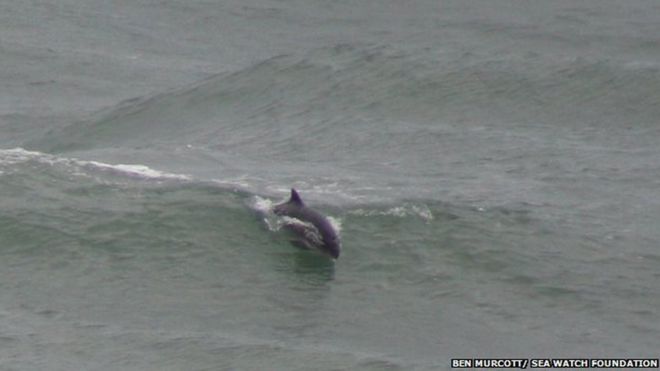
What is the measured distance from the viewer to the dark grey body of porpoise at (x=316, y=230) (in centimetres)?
1738

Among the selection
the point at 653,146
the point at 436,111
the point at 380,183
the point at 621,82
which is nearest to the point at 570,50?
the point at 621,82

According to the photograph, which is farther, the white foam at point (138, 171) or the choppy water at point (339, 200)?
the white foam at point (138, 171)

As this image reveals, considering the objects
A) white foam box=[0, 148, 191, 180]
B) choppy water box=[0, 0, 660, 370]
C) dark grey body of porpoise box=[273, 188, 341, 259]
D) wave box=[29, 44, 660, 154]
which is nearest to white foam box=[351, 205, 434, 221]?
choppy water box=[0, 0, 660, 370]

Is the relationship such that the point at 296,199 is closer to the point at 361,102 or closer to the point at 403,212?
the point at 403,212

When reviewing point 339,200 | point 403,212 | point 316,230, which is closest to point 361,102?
point 339,200

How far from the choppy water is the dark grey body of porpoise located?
0.22m

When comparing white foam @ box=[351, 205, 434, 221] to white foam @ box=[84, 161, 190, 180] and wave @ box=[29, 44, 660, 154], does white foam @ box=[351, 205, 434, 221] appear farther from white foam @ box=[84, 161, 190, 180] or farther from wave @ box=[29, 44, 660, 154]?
wave @ box=[29, 44, 660, 154]

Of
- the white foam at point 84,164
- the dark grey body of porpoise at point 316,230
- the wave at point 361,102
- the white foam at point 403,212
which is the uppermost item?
the dark grey body of porpoise at point 316,230

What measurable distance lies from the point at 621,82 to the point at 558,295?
465 inches

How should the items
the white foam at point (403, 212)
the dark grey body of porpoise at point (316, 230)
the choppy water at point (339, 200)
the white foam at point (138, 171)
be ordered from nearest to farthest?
1. the choppy water at point (339, 200)
2. the dark grey body of porpoise at point (316, 230)
3. the white foam at point (403, 212)
4. the white foam at point (138, 171)

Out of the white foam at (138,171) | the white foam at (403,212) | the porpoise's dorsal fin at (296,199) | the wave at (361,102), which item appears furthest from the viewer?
the wave at (361,102)

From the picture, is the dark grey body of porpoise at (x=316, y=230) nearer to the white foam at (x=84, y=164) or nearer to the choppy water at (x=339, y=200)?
the choppy water at (x=339, y=200)

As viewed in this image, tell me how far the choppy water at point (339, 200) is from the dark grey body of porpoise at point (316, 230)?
0.22 m

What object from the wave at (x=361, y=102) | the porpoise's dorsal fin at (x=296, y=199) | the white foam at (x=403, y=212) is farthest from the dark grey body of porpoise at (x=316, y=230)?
the wave at (x=361, y=102)
